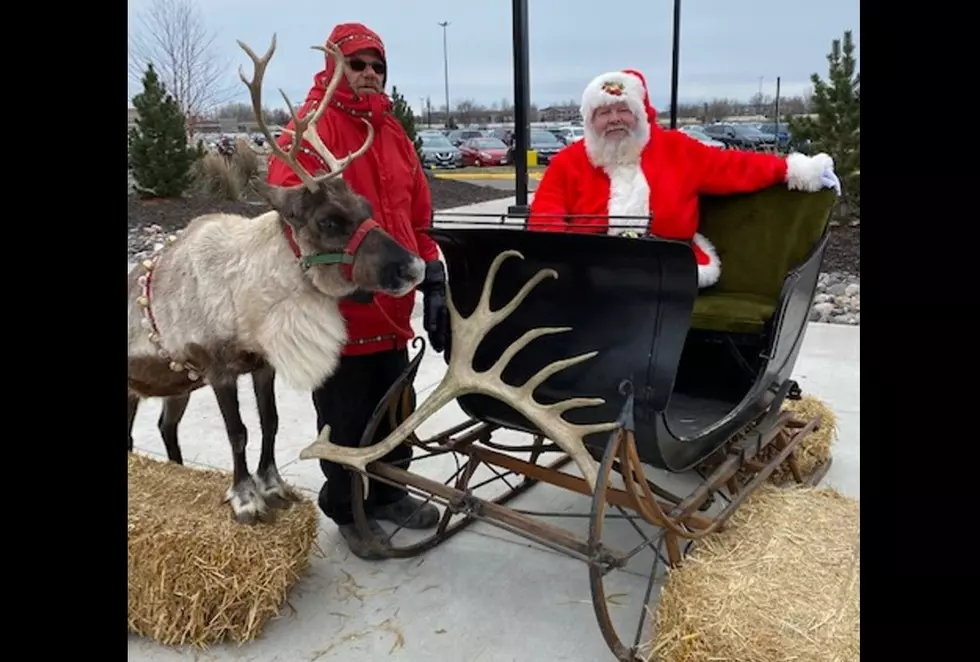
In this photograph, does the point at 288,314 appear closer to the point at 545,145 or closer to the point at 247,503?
the point at 247,503

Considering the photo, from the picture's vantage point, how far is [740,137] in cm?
2562

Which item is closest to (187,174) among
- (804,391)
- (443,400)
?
(804,391)

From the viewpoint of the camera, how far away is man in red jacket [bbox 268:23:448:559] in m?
2.83

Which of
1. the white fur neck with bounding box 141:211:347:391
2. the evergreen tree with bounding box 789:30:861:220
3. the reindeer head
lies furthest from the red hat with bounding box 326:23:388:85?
the evergreen tree with bounding box 789:30:861:220

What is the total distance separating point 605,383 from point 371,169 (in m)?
1.15

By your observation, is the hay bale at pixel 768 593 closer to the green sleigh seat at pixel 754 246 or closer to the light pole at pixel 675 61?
the green sleigh seat at pixel 754 246

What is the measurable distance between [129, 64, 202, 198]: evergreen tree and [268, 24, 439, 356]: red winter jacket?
10599mm

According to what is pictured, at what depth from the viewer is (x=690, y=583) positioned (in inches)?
93.0

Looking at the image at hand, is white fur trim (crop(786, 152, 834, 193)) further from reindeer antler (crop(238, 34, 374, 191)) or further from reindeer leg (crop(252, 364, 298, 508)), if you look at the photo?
Answer: reindeer leg (crop(252, 364, 298, 508))

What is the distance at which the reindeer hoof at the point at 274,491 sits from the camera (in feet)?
9.80

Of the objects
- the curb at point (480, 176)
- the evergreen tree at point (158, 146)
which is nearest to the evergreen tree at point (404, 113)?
the evergreen tree at point (158, 146)
